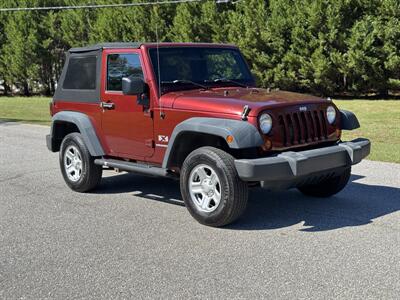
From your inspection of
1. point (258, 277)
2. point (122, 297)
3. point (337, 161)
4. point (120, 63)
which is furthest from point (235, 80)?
point (122, 297)

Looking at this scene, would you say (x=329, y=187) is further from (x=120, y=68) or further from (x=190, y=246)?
(x=120, y=68)

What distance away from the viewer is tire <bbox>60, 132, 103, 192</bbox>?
748 cm

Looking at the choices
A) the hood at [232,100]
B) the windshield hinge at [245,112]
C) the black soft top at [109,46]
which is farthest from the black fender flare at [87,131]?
the windshield hinge at [245,112]

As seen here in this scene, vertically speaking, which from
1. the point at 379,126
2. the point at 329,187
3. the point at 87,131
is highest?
the point at 87,131

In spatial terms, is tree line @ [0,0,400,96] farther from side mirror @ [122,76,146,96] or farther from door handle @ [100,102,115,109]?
side mirror @ [122,76,146,96]

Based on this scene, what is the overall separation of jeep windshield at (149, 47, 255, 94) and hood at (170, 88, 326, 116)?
0.24 m

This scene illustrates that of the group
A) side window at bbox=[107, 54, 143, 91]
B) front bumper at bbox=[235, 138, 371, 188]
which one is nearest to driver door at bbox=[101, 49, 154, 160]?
side window at bbox=[107, 54, 143, 91]

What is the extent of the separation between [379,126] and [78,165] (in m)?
10.4

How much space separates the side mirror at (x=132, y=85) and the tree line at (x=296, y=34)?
1743cm

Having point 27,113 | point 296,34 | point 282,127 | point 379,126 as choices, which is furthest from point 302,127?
point 27,113

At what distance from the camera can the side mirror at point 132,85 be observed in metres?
6.25

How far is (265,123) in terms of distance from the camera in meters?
5.66

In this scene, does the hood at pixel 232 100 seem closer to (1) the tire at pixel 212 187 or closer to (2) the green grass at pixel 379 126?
(1) the tire at pixel 212 187

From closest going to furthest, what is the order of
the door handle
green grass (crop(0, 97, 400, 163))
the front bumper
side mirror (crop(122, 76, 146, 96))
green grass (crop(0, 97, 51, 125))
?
1. the front bumper
2. side mirror (crop(122, 76, 146, 96))
3. the door handle
4. green grass (crop(0, 97, 400, 163))
5. green grass (crop(0, 97, 51, 125))
